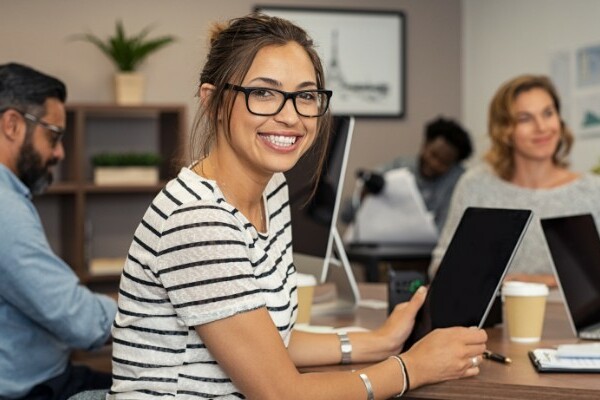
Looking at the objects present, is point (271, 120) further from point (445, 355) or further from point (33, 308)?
point (33, 308)

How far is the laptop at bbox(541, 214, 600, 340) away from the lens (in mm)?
2066

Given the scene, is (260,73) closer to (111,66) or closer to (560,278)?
(560,278)

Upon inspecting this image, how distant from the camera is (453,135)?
5594mm

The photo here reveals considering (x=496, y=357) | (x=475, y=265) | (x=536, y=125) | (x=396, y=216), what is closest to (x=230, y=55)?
(x=475, y=265)

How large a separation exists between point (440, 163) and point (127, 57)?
1.90 m

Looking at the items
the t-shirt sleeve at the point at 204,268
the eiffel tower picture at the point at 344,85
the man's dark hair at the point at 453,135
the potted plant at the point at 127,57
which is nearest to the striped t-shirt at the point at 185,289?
the t-shirt sleeve at the point at 204,268

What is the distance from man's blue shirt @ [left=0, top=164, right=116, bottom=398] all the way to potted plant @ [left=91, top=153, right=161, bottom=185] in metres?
3.00

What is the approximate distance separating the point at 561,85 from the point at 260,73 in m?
4.22

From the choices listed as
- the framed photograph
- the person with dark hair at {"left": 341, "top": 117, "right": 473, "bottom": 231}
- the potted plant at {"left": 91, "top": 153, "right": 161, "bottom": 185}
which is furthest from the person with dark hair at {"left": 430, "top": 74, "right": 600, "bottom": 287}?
the framed photograph

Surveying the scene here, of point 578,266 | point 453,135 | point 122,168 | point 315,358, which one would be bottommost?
point 315,358

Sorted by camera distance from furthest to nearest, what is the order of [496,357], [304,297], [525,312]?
1. [304,297]
2. [525,312]
3. [496,357]

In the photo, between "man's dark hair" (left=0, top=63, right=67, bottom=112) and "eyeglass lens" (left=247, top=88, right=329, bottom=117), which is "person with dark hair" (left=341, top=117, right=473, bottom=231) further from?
"eyeglass lens" (left=247, top=88, right=329, bottom=117)

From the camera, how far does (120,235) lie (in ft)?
18.7

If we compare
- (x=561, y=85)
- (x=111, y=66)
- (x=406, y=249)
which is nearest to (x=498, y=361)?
(x=406, y=249)
